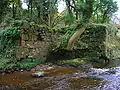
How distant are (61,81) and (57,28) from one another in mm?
7291

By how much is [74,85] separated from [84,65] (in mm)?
5175

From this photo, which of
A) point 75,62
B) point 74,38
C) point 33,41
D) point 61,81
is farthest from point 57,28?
point 61,81

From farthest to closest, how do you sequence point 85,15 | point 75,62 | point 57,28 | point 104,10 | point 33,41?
point 104,10
point 57,28
point 33,41
point 75,62
point 85,15

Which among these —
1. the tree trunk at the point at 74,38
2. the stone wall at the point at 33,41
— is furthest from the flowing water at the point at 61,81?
the tree trunk at the point at 74,38

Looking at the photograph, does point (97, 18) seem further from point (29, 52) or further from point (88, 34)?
point (29, 52)

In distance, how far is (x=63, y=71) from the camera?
40.7 feet

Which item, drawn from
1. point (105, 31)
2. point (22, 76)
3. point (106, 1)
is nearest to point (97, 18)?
point (106, 1)

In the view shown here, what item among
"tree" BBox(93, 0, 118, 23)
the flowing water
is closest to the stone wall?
the flowing water

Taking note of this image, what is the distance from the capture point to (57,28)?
16.7 m

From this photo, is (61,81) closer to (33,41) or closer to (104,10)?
(33,41)

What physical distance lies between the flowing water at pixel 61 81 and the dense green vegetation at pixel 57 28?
6.70 ft

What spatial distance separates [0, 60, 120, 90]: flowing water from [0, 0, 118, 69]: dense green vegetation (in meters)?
2.04

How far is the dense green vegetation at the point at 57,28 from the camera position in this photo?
13.5 m

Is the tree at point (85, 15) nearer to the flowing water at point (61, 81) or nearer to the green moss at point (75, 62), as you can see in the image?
the green moss at point (75, 62)
